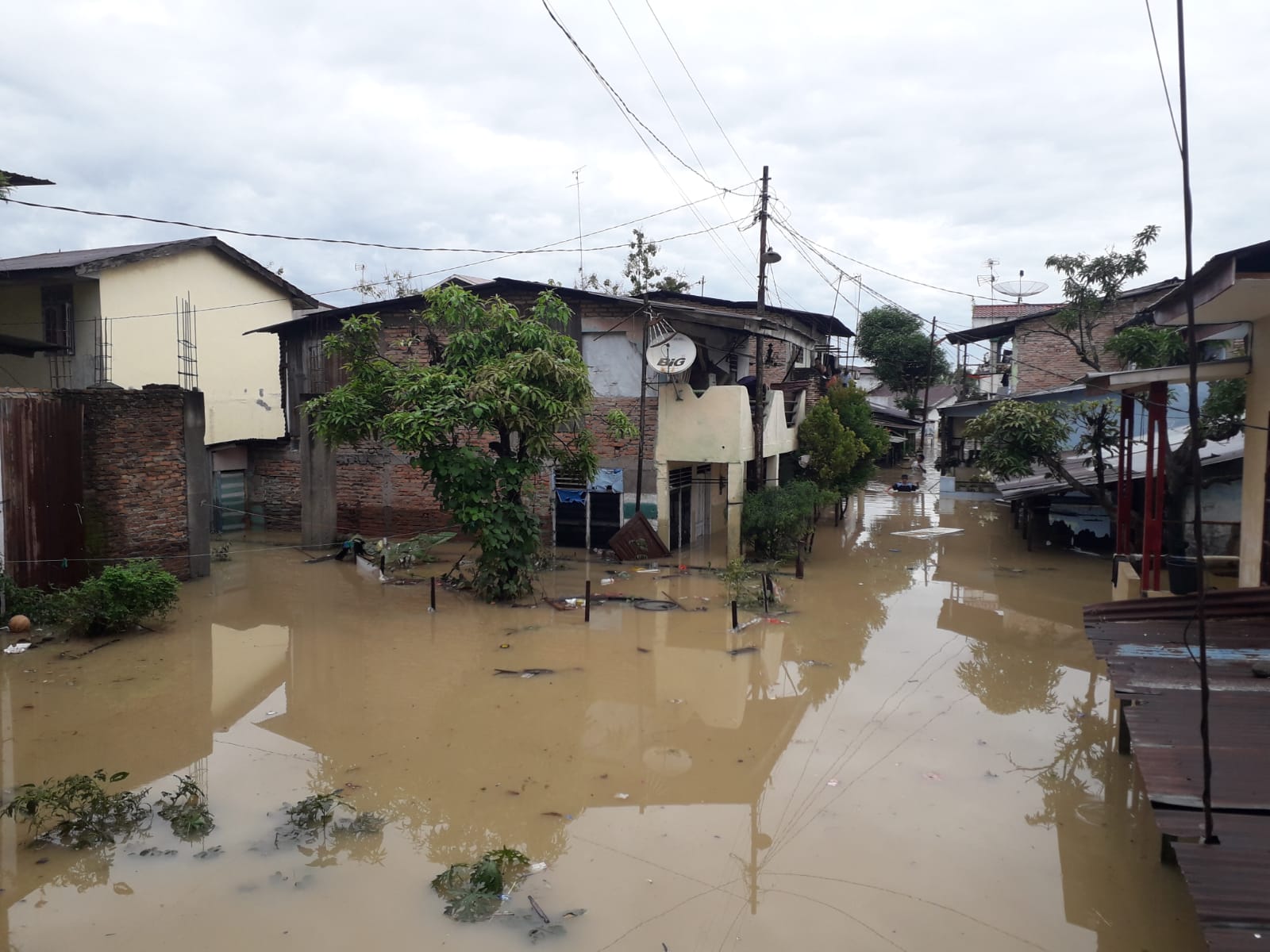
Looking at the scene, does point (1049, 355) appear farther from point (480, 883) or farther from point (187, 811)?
point (187, 811)

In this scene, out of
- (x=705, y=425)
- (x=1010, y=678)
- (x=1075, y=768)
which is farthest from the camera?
(x=705, y=425)

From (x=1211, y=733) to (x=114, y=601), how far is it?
11.4 meters

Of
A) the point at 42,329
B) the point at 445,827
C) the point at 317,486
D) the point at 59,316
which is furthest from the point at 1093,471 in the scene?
the point at 42,329

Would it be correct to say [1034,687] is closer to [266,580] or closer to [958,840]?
[958,840]

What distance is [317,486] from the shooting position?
62.4 feet

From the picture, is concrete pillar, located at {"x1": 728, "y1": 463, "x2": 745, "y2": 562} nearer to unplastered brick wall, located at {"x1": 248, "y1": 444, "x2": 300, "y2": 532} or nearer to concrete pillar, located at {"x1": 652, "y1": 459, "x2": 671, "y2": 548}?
concrete pillar, located at {"x1": 652, "y1": 459, "x2": 671, "y2": 548}

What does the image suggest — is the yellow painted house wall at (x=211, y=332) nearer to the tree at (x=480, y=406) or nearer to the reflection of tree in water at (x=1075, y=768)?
the tree at (x=480, y=406)

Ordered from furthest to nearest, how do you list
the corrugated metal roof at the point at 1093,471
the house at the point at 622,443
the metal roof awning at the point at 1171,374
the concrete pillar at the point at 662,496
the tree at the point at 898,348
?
the tree at the point at 898,348 < the concrete pillar at the point at 662,496 < the house at the point at 622,443 < the corrugated metal roof at the point at 1093,471 < the metal roof awning at the point at 1171,374

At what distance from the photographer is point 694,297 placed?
667 inches

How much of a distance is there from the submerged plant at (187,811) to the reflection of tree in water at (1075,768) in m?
6.01

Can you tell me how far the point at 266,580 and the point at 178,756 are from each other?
8.03 m

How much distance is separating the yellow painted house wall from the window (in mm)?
844

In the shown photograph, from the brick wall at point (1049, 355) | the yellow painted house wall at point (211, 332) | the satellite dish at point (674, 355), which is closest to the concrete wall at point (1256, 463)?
the satellite dish at point (674, 355)

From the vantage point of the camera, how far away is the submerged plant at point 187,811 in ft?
19.1
